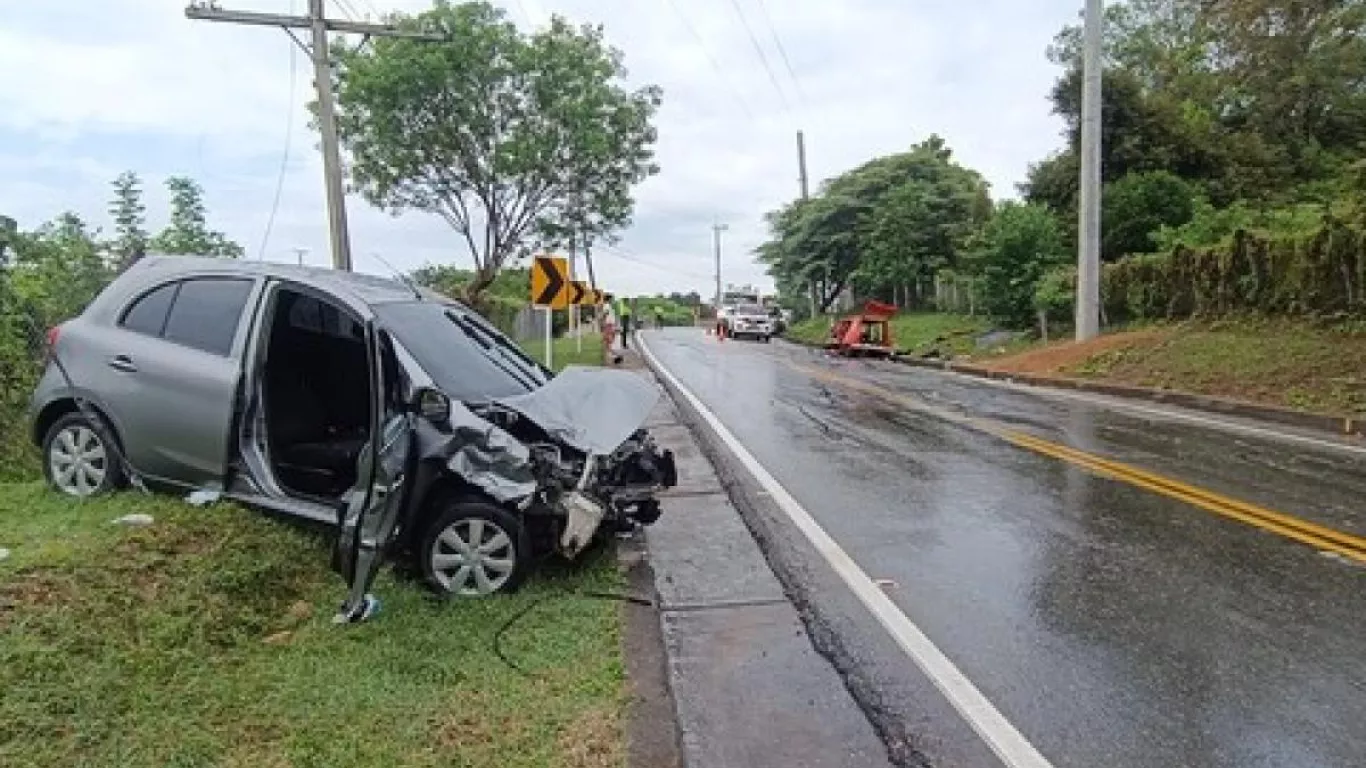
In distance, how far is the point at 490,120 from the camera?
92.1 ft

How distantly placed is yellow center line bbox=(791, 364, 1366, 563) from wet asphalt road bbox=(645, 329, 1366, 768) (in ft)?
0.59

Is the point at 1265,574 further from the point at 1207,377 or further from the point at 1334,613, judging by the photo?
the point at 1207,377

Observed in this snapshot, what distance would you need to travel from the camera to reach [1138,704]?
4309 mm

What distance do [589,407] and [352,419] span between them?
1.97 metres

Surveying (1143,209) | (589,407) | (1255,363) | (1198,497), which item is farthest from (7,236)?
(1143,209)

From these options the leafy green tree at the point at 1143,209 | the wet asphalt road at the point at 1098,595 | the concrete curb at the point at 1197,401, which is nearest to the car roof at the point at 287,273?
the wet asphalt road at the point at 1098,595

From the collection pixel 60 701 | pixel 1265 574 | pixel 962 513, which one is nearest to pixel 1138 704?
pixel 1265 574

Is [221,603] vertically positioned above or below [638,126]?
below

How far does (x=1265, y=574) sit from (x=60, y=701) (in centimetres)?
599

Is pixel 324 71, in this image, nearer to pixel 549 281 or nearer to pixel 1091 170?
pixel 549 281

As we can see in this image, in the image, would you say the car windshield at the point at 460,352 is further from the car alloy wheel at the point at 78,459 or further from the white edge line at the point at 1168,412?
the white edge line at the point at 1168,412

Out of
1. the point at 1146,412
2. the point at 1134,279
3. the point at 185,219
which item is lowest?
Answer: the point at 1146,412

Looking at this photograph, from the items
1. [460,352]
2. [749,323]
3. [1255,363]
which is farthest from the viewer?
[749,323]

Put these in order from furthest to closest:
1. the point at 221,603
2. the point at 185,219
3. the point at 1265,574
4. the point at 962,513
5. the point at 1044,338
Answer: the point at 1044,338, the point at 185,219, the point at 962,513, the point at 1265,574, the point at 221,603
